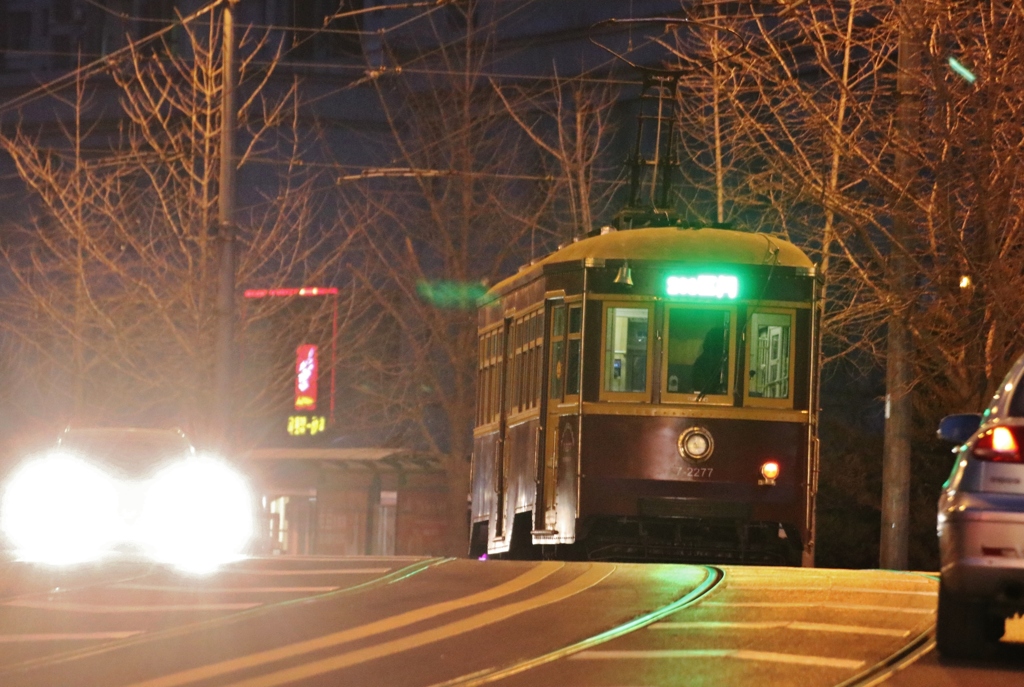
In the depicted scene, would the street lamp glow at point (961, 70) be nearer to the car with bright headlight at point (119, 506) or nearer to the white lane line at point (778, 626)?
the car with bright headlight at point (119, 506)

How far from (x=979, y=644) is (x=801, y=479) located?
746 cm

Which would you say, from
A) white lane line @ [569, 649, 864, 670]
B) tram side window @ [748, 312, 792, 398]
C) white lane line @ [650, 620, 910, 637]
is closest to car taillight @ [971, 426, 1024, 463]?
white lane line @ [569, 649, 864, 670]

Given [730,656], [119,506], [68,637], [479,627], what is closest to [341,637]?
[479,627]

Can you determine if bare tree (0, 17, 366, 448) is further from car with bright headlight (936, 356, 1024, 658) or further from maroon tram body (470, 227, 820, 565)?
car with bright headlight (936, 356, 1024, 658)

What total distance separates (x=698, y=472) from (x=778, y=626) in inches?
252

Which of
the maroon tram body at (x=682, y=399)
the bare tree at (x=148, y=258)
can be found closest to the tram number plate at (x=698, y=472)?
the maroon tram body at (x=682, y=399)

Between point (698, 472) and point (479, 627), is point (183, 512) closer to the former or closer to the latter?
point (698, 472)

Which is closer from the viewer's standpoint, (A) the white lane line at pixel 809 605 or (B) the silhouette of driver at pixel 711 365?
(A) the white lane line at pixel 809 605

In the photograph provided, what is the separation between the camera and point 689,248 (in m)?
16.3

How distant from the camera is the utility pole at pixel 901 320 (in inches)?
682

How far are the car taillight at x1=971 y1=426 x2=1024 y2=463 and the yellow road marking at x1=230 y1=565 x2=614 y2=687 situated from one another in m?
2.81

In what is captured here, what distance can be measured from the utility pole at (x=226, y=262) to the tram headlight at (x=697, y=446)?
330 inches

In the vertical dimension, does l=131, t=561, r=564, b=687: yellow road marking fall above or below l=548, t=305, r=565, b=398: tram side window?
below

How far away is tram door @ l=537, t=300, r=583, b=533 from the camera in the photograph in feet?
53.2
